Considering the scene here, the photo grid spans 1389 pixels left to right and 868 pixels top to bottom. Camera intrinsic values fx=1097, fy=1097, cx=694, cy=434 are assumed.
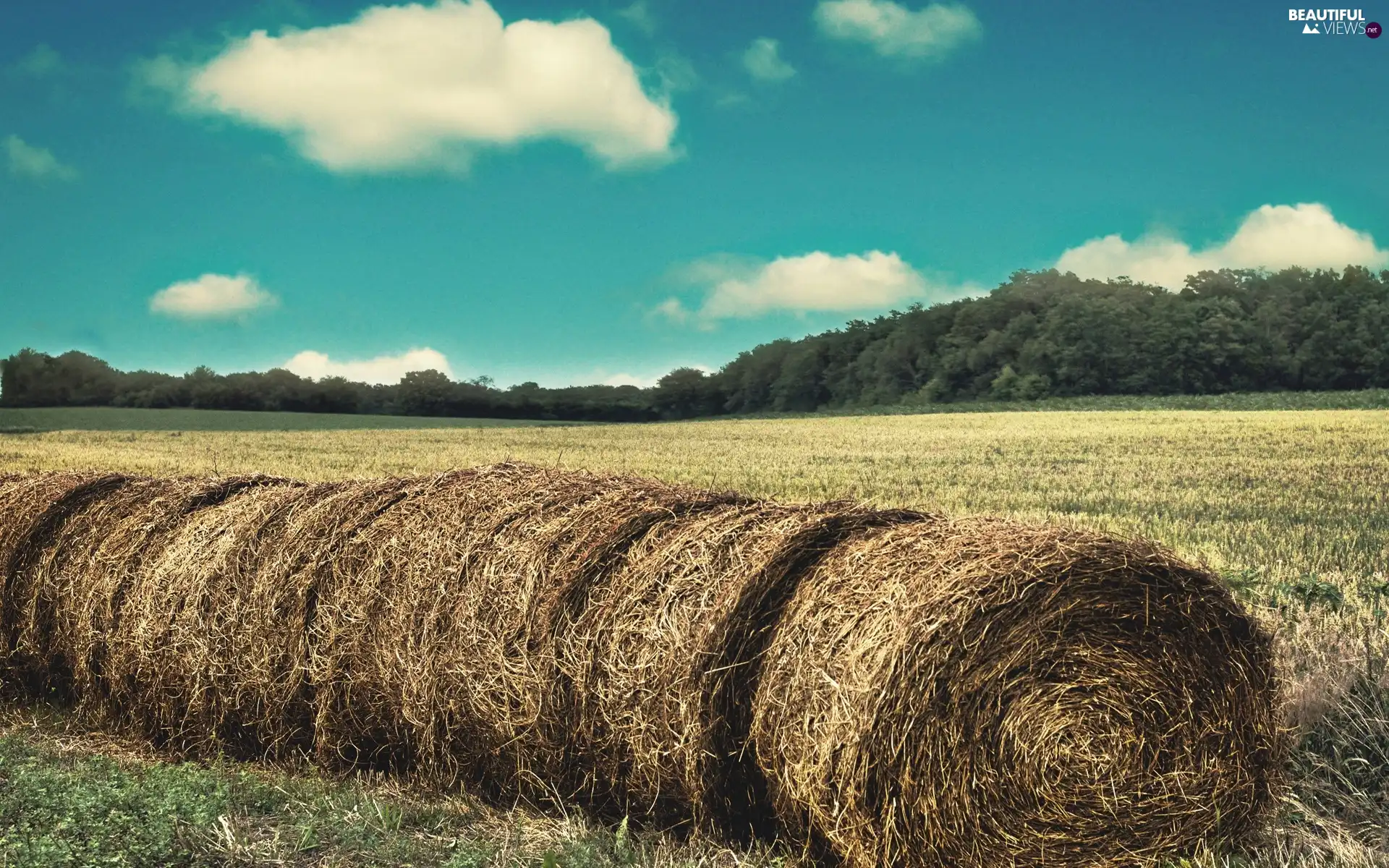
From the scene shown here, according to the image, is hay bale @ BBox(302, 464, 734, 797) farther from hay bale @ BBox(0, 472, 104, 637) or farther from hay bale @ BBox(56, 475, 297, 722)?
hay bale @ BBox(0, 472, 104, 637)

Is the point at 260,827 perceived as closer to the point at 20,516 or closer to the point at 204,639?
the point at 204,639

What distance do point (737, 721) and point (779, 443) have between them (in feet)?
84.9

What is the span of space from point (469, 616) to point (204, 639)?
2.01 metres

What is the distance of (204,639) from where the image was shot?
627 centimetres

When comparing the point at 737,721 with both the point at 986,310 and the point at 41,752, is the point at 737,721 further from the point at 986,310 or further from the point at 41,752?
the point at 986,310

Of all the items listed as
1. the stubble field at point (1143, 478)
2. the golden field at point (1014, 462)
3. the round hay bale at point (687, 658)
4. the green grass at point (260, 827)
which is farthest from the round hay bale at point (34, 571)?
the round hay bale at point (687, 658)

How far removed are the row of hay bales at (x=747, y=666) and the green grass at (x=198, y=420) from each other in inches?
1484

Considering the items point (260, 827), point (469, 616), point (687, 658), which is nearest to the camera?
point (260, 827)

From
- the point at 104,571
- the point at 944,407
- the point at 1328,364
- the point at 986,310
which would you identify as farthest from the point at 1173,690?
the point at 986,310

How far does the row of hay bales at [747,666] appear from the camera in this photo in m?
4.10

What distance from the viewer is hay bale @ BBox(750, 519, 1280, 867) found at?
403 centimetres

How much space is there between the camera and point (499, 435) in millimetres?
38750

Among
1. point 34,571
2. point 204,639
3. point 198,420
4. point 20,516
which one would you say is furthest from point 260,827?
point 198,420

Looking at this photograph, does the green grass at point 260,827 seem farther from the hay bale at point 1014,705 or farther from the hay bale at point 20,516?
the hay bale at point 20,516
